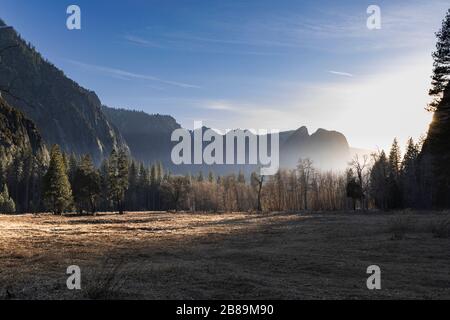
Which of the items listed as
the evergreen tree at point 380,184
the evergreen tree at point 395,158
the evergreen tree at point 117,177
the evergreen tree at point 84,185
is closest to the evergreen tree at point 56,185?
the evergreen tree at point 84,185

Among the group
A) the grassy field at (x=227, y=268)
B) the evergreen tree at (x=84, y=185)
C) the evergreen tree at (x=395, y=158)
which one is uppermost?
the evergreen tree at (x=395, y=158)

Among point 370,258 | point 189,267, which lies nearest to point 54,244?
point 189,267

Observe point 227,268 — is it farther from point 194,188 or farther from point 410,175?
point 194,188

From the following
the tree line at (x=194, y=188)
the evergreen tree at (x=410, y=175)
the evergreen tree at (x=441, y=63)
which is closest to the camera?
the evergreen tree at (x=441, y=63)

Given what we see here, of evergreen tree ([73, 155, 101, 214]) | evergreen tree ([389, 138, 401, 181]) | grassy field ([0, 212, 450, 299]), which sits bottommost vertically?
grassy field ([0, 212, 450, 299])

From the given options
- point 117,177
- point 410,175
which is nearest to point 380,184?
point 410,175

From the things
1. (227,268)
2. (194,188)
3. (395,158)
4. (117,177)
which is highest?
(395,158)

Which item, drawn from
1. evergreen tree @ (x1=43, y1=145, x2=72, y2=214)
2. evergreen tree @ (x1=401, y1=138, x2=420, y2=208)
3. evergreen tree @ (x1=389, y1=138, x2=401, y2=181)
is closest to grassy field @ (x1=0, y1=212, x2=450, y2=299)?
evergreen tree @ (x1=43, y1=145, x2=72, y2=214)

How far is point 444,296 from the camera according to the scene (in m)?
10.3

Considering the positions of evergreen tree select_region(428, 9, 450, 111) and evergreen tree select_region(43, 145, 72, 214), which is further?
evergreen tree select_region(43, 145, 72, 214)

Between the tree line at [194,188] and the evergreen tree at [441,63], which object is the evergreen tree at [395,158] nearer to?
the tree line at [194,188]

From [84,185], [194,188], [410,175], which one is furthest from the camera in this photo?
[194,188]

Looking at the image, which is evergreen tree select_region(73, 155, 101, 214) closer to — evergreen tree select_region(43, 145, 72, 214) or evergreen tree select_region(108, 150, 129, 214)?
evergreen tree select_region(108, 150, 129, 214)

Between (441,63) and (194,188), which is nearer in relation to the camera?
(441,63)
